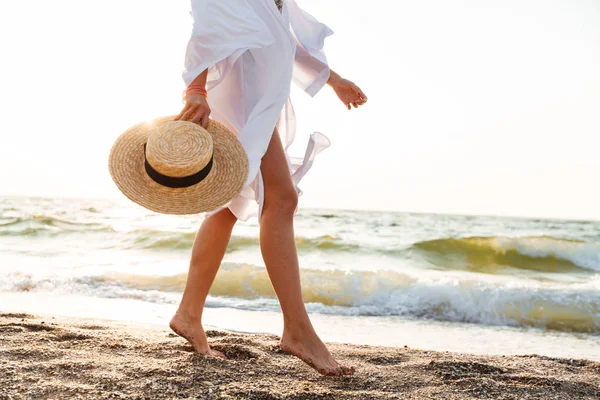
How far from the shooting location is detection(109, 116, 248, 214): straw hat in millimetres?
1770

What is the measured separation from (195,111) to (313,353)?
3.15 ft

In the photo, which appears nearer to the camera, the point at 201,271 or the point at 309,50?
the point at 201,271

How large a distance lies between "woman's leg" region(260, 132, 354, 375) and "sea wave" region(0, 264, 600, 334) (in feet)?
10.2

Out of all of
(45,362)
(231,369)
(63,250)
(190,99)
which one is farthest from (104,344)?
(63,250)

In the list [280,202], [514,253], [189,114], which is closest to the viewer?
[189,114]

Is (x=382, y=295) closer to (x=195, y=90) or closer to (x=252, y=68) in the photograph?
(x=252, y=68)

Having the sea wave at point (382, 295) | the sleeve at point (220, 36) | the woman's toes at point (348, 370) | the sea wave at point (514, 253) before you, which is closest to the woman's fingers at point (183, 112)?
the sleeve at point (220, 36)

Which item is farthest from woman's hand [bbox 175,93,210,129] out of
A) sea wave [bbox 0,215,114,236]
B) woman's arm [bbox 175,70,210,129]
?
sea wave [bbox 0,215,114,236]

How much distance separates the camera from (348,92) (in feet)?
8.25

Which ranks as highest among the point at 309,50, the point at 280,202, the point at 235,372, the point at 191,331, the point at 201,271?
the point at 309,50

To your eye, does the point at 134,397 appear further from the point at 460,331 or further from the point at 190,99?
the point at 460,331

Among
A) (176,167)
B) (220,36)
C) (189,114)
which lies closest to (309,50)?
(220,36)

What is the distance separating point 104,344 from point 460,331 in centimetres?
305

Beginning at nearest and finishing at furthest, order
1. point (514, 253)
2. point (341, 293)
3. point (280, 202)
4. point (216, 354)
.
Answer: point (280, 202) < point (216, 354) < point (341, 293) < point (514, 253)
